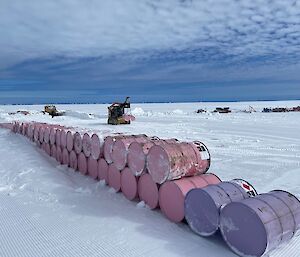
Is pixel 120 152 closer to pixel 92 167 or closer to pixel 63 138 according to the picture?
pixel 92 167

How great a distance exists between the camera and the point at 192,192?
3.60m

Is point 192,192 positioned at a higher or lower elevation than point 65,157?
higher

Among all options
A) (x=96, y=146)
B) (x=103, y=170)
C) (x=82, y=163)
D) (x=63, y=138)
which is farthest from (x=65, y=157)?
(x=103, y=170)

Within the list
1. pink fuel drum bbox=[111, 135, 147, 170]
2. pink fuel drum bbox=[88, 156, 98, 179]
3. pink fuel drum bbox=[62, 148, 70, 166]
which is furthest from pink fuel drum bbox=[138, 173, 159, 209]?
pink fuel drum bbox=[62, 148, 70, 166]

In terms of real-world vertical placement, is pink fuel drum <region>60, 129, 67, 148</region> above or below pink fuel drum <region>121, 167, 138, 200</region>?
above

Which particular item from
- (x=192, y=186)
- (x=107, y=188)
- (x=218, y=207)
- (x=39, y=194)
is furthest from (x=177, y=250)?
(x=39, y=194)

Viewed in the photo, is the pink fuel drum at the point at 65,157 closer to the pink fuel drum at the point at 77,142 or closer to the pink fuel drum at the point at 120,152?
the pink fuel drum at the point at 77,142

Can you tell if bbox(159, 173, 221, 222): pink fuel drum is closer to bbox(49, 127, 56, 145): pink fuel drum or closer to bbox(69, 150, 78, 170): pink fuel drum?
bbox(69, 150, 78, 170): pink fuel drum

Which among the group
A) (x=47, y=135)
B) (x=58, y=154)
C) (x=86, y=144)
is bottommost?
(x=58, y=154)

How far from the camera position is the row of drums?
2.99 meters

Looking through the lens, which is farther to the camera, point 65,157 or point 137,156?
point 65,157

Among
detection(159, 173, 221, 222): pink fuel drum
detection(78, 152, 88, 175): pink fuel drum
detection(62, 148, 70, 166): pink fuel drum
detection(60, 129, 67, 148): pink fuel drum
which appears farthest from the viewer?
detection(60, 129, 67, 148): pink fuel drum

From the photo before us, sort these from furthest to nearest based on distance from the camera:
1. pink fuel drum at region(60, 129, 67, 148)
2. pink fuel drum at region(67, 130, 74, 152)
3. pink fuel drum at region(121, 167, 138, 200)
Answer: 1. pink fuel drum at region(60, 129, 67, 148)
2. pink fuel drum at region(67, 130, 74, 152)
3. pink fuel drum at region(121, 167, 138, 200)

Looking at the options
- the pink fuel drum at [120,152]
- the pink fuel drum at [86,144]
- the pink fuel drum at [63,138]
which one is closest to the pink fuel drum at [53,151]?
the pink fuel drum at [63,138]
